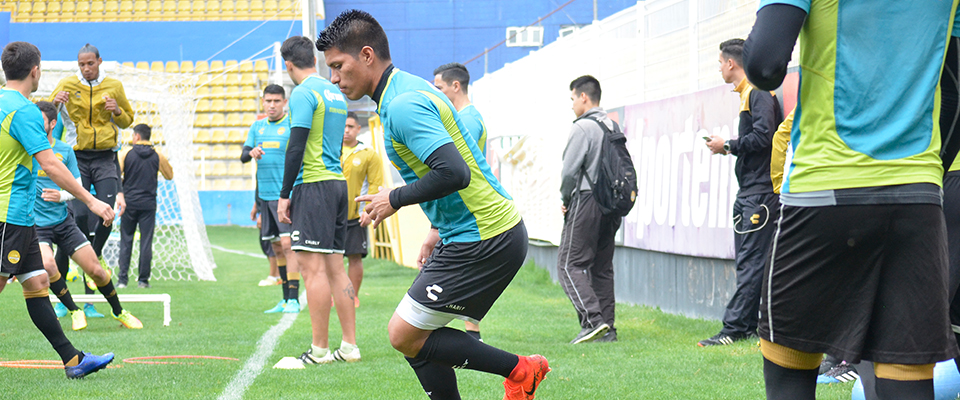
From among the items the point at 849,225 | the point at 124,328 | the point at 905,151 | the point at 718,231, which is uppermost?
the point at 905,151

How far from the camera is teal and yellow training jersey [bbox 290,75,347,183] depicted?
223 inches

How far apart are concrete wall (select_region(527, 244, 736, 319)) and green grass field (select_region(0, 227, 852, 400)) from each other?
7.2 inches

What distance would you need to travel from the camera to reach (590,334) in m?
6.79

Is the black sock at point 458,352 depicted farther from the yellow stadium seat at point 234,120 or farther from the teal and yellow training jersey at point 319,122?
the yellow stadium seat at point 234,120

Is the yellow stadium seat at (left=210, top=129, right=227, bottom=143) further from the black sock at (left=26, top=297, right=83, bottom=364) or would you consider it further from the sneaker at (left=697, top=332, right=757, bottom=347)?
the sneaker at (left=697, top=332, right=757, bottom=347)

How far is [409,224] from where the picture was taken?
14.3 m

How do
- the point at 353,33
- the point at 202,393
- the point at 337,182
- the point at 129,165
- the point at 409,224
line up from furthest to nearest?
1. the point at 409,224
2. the point at 129,165
3. the point at 337,182
4. the point at 202,393
5. the point at 353,33

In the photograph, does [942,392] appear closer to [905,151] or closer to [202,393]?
[905,151]

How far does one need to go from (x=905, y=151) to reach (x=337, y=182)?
4.30 metres

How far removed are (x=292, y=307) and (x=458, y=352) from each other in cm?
563

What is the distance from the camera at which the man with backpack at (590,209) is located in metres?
6.83

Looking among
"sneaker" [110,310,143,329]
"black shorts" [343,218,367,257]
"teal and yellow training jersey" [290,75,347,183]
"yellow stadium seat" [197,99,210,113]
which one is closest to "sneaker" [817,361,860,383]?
"teal and yellow training jersey" [290,75,347,183]

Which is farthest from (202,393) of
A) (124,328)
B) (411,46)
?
(411,46)

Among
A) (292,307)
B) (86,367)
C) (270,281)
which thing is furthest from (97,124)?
(86,367)
